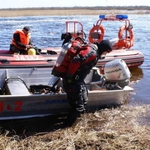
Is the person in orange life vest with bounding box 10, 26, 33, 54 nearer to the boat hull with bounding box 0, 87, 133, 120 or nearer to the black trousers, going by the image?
the boat hull with bounding box 0, 87, 133, 120

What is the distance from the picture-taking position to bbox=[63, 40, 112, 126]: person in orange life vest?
15.1 ft

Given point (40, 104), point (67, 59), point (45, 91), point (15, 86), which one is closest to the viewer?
point (67, 59)

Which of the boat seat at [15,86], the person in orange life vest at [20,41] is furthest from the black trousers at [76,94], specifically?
the person in orange life vest at [20,41]

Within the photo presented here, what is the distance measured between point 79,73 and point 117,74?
1336 mm

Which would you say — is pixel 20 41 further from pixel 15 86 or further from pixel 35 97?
pixel 35 97

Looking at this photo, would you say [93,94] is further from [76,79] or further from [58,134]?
[58,134]

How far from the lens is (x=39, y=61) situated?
23.9 feet

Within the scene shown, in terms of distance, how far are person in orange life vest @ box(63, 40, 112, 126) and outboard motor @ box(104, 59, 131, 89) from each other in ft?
3.65

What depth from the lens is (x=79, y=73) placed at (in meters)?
4.75

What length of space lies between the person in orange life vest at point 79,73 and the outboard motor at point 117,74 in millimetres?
1111

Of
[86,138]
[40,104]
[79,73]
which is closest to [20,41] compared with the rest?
[40,104]

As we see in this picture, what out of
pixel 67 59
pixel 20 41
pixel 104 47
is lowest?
pixel 20 41

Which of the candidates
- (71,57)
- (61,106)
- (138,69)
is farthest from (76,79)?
(138,69)

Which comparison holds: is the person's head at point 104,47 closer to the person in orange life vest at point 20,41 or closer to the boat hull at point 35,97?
the boat hull at point 35,97
